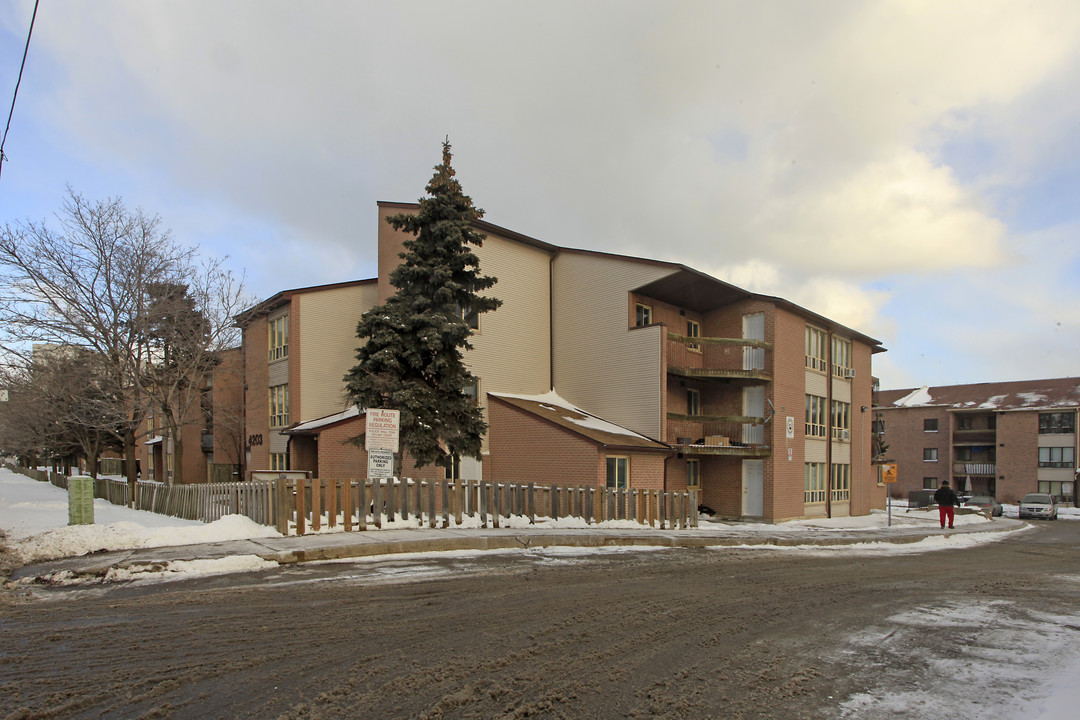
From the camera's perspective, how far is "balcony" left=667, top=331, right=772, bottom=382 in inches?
1066

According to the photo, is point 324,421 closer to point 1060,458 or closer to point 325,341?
point 325,341

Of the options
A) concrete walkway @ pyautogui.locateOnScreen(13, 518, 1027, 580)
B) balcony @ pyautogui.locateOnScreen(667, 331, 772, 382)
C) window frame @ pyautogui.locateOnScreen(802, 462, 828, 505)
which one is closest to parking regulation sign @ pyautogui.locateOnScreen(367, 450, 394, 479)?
concrete walkway @ pyautogui.locateOnScreen(13, 518, 1027, 580)

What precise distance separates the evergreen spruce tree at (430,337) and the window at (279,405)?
40.9 feet

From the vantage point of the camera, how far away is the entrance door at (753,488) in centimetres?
2794

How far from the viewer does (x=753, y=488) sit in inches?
1112

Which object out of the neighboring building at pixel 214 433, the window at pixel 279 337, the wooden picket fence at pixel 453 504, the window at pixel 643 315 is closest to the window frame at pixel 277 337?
the window at pixel 279 337

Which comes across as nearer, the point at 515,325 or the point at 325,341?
the point at 515,325

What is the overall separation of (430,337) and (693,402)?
1432 centimetres

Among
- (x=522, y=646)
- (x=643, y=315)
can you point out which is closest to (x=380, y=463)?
(x=522, y=646)

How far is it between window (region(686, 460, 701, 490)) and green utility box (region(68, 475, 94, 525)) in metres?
20.4

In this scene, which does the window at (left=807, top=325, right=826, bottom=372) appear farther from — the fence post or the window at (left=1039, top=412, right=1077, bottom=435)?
the window at (left=1039, top=412, right=1077, bottom=435)

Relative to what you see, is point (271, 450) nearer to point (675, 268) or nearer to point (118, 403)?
point (118, 403)

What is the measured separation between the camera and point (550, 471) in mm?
23547

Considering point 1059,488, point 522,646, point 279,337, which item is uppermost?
point 279,337
